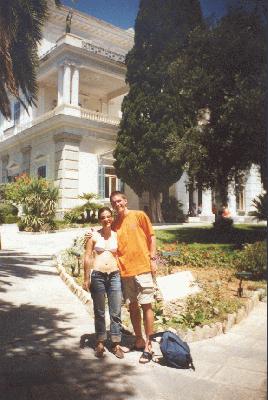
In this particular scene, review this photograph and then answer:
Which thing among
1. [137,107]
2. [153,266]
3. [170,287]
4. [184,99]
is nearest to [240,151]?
[170,287]

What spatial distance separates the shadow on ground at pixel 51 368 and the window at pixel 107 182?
1711cm

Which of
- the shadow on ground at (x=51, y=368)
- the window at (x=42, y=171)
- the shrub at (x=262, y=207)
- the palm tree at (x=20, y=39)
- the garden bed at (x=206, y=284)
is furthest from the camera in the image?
the window at (x=42, y=171)

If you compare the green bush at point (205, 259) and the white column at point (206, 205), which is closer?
the green bush at point (205, 259)

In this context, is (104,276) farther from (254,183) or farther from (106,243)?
(254,183)

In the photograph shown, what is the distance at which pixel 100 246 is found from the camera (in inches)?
170

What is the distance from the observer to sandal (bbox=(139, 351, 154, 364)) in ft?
13.3

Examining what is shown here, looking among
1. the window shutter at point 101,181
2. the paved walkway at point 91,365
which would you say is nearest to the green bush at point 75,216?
the window shutter at point 101,181

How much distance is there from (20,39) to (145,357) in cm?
Answer: 698

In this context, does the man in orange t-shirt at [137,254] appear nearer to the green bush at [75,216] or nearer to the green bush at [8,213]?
the green bush at [75,216]

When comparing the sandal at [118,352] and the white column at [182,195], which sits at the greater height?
the white column at [182,195]

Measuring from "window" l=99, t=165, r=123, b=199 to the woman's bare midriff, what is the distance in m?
17.9

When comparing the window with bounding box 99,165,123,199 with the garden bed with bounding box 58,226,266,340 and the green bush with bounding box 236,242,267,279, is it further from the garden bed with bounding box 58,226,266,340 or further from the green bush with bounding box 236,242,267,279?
the green bush with bounding box 236,242,267,279

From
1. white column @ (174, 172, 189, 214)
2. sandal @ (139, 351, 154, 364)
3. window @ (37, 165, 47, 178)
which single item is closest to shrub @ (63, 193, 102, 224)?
window @ (37, 165, 47, 178)

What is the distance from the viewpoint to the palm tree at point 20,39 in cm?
673
